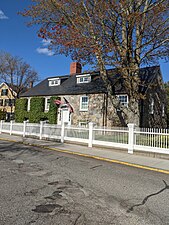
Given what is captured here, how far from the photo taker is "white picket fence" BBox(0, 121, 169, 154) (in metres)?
8.58

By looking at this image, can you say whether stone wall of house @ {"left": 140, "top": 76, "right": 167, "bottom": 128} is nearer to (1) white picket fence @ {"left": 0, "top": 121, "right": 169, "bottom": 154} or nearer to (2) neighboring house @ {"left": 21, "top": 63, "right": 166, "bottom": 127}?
(2) neighboring house @ {"left": 21, "top": 63, "right": 166, "bottom": 127}

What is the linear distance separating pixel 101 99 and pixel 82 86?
3976mm

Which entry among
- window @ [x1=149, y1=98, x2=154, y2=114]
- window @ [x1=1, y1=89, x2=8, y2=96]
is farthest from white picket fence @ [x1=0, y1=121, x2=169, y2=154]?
window @ [x1=1, y1=89, x2=8, y2=96]

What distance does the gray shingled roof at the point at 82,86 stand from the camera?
21.2m

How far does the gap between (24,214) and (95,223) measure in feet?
3.93

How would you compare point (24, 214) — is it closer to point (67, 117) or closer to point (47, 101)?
point (67, 117)

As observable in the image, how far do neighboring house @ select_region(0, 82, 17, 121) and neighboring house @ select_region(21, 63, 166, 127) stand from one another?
17.9 meters

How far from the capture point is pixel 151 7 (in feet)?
40.7

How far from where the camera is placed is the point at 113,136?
1005cm

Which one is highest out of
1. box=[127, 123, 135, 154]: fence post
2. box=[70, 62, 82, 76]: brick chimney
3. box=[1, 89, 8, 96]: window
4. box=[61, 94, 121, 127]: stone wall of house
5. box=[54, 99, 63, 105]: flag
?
box=[70, 62, 82, 76]: brick chimney

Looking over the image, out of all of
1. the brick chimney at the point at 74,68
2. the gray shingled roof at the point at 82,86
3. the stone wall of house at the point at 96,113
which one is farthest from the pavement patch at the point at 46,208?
the brick chimney at the point at 74,68

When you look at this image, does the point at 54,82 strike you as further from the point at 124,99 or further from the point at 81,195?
the point at 81,195

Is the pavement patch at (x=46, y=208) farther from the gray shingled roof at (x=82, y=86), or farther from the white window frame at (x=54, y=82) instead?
the white window frame at (x=54, y=82)

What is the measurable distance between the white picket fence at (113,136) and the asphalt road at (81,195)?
266cm
